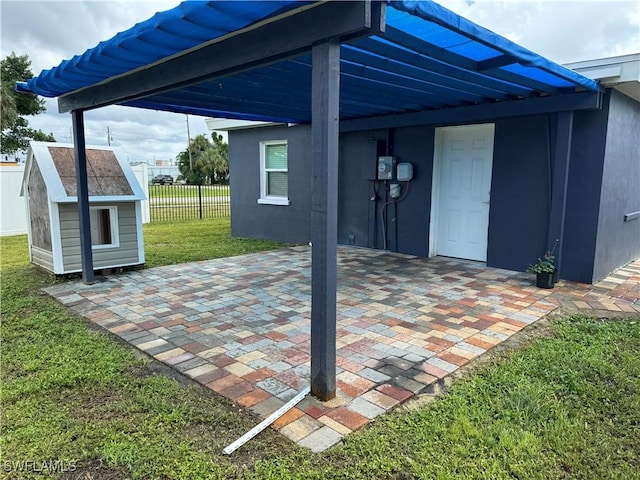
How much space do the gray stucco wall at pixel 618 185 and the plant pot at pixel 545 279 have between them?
0.70 m

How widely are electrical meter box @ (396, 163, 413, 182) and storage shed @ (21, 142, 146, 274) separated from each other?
13.1 feet

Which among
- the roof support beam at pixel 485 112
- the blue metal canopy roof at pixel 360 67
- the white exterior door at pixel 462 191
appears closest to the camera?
the blue metal canopy roof at pixel 360 67

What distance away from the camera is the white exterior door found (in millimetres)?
6395

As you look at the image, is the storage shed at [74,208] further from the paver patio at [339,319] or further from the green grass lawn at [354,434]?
the green grass lawn at [354,434]

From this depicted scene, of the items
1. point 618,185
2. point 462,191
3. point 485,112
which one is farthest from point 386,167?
point 618,185

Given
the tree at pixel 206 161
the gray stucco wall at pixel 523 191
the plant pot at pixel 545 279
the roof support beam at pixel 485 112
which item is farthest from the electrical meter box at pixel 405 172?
the tree at pixel 206 161

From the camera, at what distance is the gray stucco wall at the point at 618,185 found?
528cm

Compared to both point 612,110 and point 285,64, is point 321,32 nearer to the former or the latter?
point 285,64

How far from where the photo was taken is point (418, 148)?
274 inches

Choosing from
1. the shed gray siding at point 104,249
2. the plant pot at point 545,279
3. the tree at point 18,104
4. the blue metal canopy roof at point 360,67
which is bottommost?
the plant pot at point 545,279

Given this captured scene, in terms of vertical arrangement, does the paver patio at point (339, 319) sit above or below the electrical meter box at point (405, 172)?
below

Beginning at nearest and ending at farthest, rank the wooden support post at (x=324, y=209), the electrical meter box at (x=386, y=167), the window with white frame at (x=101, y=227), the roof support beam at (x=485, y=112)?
the wooden support post at (x=324, y=209)
the roof support beam at (x=485, y=112)
the window with white frame at (x=101, y=227)
the electrical meter box at (x=386, y=167)

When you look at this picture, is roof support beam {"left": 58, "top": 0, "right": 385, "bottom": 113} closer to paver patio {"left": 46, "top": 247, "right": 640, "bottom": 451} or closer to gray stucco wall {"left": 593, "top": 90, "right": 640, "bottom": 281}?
paver patio {"left": 46, "top": 247, "right": 640, "bottom": 451}

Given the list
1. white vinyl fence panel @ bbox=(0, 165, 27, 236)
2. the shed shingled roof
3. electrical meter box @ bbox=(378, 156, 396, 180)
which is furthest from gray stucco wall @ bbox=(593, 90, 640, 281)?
white vinyl fence panel @ bbox=(0, 165, 27, 236)
